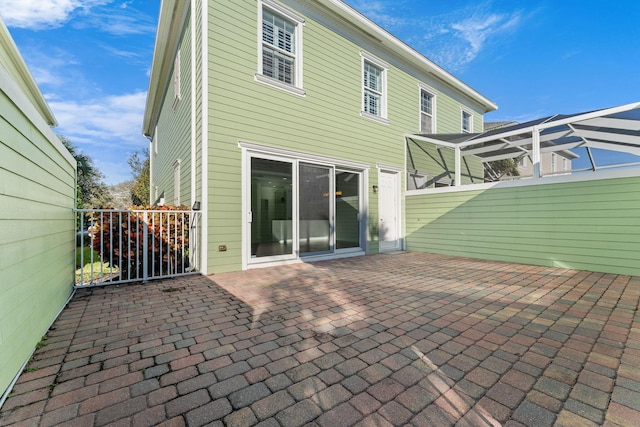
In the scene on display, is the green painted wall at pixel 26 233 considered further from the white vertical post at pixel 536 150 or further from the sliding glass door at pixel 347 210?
the white vertical post at pixel 536 150

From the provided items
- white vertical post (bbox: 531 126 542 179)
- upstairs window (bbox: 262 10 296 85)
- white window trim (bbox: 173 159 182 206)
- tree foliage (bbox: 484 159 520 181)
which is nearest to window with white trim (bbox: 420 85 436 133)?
white vertical post (bbox: 531 126 542 179)

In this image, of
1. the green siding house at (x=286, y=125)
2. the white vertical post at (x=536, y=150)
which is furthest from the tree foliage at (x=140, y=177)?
the white vertical post at (x=536, y=150)

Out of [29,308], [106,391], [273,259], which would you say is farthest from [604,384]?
[273,259]

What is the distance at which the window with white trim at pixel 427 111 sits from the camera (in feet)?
28.1

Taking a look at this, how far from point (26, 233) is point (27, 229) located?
0.04 metres

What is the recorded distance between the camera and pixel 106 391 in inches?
61.6

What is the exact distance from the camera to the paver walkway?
139 cm

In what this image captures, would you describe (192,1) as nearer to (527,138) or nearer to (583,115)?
(583,115)

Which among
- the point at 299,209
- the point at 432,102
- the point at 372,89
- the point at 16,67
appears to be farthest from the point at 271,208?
the point at 432,102

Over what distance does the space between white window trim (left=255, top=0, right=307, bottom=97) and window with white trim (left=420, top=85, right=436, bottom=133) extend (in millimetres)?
4622

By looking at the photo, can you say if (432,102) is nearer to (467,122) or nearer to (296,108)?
(467,122)

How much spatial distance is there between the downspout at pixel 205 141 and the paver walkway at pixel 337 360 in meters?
1.01

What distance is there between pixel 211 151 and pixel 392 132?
5.05 m

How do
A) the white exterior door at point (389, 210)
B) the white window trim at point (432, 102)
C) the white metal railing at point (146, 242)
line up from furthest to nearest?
the white window trim at point (432, 102) < the white exterior door at point (389, 210) < the white metal railing at point (146, 242)
